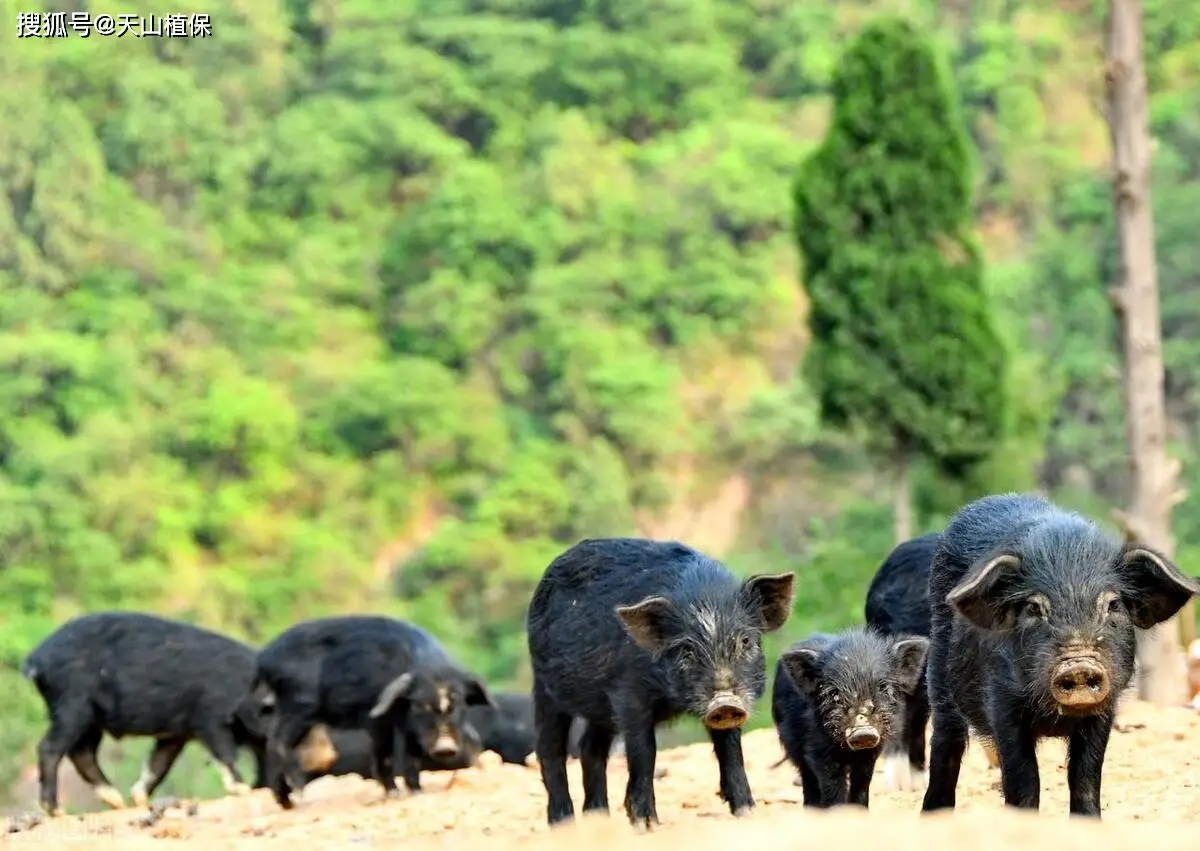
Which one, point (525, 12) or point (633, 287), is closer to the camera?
point (633, 287)

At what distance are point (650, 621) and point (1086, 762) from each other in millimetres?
2290

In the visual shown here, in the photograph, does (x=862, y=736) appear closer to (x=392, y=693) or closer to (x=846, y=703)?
(x=846, y=703)

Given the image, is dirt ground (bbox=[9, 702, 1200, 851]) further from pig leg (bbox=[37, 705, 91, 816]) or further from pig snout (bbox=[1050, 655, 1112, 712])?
pig leg (bbox=[37, 705, 91, 816])

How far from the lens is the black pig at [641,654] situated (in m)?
8.91

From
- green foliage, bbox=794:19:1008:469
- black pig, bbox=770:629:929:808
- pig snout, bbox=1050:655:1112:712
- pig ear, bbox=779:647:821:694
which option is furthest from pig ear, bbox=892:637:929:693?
green foliage, bbox=794:19:1008:469

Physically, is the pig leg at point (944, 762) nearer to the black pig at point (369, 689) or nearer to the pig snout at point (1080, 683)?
the pig snout at point (1080, 683)

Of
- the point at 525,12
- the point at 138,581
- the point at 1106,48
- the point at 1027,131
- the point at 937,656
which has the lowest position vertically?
the point at 138,581

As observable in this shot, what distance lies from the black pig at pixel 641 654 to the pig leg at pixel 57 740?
5.17 m

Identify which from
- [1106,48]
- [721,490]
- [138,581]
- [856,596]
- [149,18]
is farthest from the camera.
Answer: [149,18]

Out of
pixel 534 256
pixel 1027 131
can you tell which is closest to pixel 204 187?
pixel 534 256

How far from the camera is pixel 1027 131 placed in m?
59.2

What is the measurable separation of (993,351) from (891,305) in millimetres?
1362

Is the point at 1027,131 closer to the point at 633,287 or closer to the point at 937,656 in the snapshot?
the point at 633,287

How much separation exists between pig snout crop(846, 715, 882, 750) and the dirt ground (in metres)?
0.29
